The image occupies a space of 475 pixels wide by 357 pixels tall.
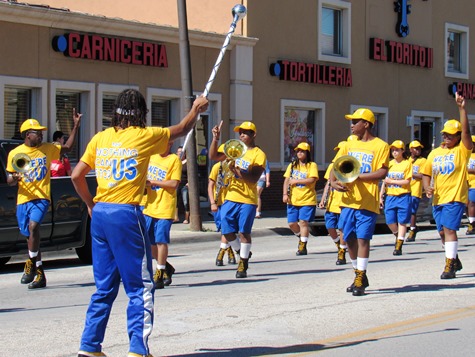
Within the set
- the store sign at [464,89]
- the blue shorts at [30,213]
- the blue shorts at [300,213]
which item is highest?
the store sign at [464,89]

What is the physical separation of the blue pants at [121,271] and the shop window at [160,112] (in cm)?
1713

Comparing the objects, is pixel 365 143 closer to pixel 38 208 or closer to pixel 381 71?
A: pixel 38 208

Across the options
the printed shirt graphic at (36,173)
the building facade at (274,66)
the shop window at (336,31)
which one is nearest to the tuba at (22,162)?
the printed shirt graphic at (36,173)

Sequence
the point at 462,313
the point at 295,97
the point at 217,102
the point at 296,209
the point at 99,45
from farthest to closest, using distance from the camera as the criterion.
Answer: the point at 295,97 < the point at 217,102 < the point at 99,45 < the point at 296,209 < the point at 462,313

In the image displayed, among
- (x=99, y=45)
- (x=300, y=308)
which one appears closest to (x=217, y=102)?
(x=99, y=45)

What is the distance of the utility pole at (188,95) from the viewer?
784 inches

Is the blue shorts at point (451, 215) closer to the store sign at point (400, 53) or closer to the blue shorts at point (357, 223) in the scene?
the blue shorts at point (357, 223)

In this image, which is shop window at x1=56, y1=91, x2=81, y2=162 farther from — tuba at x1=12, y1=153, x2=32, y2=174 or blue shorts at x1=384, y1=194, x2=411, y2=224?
tuba at x1=12, y1=153, x2=32, y2=174

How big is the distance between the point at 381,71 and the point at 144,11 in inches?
304

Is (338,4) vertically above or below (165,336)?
above

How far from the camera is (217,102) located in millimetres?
24969

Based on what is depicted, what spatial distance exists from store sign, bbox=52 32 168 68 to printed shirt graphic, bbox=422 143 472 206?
11.6 metres

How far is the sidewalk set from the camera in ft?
63.8

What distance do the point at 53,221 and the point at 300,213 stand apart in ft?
14.0
